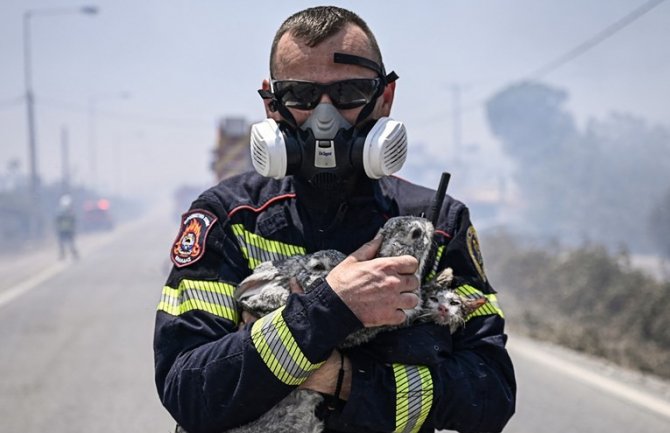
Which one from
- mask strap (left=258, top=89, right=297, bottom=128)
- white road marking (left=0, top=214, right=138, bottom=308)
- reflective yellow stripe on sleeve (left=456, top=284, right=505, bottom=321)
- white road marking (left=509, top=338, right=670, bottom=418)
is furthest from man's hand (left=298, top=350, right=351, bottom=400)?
white road marking (left=0, top=214, right=138, bottom=308)

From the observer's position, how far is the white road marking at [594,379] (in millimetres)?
5609

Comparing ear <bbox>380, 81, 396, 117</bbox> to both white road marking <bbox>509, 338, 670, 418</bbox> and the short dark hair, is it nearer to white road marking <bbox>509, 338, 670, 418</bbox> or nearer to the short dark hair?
the short dark hair

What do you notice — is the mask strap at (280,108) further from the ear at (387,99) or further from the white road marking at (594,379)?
the white road marking at (594,379)

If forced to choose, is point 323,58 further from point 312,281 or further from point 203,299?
point 203,299

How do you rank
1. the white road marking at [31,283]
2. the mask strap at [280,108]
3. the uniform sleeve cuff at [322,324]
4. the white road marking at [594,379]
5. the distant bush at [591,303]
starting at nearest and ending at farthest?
1. the uniform sleeve cuff at [322,324]
2. the mask strap at [280,108]
3. the white road marking at [594,379]
4. the distant bush at [591,303]
5. the white road marking at [31,283]

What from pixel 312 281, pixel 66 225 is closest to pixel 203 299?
pixel 312 281

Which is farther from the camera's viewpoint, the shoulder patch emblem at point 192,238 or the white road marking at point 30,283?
the white road marking at point 30,283

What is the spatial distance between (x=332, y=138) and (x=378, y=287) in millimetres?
495

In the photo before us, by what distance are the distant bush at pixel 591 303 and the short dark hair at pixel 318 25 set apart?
239 inches

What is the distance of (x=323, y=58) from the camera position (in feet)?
6.18

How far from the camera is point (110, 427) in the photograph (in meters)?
5.30

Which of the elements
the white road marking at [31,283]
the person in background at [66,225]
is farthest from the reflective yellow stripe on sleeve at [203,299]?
the person in background at [66,225]

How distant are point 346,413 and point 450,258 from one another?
54 cm

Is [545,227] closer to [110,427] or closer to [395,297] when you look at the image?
[110,427]
